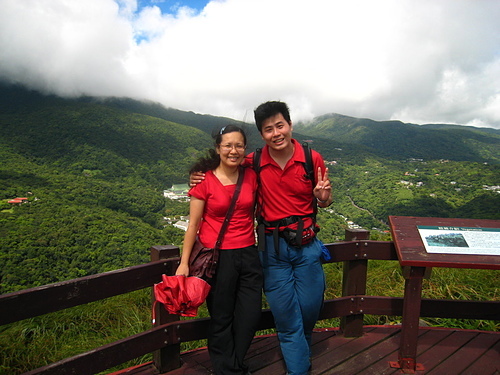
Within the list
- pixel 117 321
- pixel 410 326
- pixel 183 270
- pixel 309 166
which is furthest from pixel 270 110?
pixel 117 321

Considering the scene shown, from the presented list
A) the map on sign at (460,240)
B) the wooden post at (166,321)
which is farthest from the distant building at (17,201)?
the map on sign at (460,240)

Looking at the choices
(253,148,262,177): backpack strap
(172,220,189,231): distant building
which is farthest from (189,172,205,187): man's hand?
(172,220,189,231): distant building

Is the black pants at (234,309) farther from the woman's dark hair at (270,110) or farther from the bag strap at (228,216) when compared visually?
the woman's dark hair at (270,110)

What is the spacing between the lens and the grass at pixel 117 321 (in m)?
3.00

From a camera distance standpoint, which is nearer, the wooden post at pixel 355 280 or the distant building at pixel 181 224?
the wooden post at pixel 355 280

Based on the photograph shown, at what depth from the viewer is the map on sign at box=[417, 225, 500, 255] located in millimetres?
2266

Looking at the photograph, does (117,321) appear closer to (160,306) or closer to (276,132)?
(160,306)

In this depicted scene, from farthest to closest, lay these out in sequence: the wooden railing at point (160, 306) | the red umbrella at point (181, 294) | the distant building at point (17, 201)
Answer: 1. the distant building at point (17, 201)
2. the red umbrella at point (181, 294)
3. the wooden railing at point (160, 306)

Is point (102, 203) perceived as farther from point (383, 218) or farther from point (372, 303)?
point (372, 303)

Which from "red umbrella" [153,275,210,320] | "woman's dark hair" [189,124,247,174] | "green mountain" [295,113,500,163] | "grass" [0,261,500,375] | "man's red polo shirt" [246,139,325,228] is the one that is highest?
"green mountain" [295,113,500,163]

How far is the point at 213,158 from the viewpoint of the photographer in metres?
2.37

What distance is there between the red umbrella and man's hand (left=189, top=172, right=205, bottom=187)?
605 millimetres

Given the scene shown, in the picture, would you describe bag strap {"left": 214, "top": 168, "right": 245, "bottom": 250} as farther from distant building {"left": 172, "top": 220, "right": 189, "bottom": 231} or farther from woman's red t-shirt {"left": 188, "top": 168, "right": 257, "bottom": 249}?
distant building {"left": 172, "top": 220, "right": 189, "bottom": 231}

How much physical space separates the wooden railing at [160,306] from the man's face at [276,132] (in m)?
0.95
